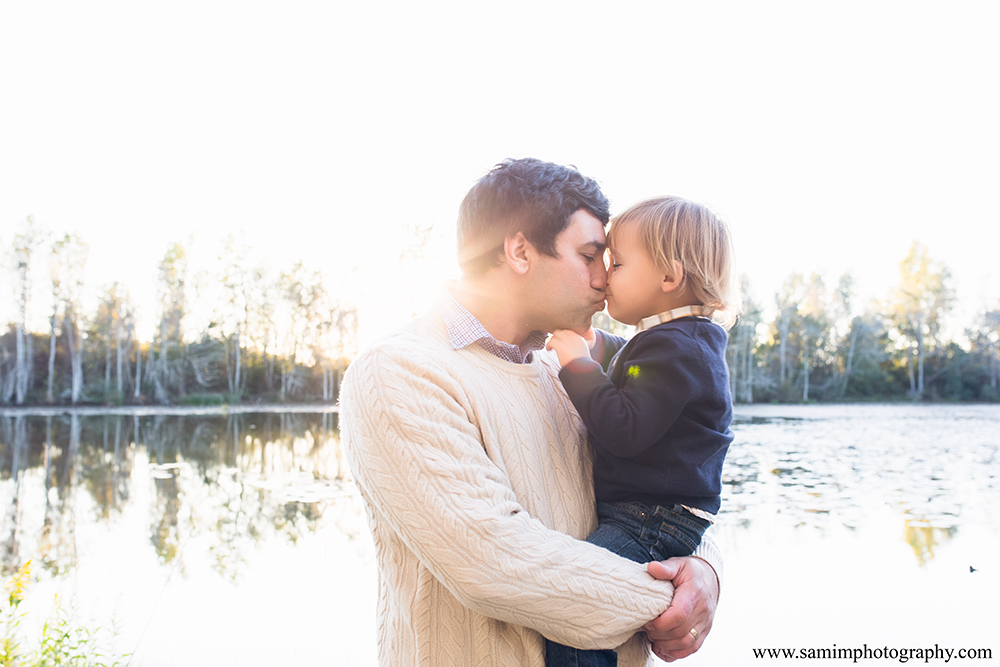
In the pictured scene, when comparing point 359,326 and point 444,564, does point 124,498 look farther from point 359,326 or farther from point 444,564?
point 359,326

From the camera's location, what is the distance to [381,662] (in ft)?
4.97

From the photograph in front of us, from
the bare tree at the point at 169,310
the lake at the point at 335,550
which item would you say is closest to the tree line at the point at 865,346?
the lake at the point at 335,550

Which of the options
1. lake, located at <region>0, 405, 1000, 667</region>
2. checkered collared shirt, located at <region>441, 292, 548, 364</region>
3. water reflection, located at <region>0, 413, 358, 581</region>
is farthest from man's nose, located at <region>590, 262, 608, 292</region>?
water reflection, located at <region>0, 413, 358, 581</region>

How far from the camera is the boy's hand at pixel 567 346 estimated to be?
164 cm

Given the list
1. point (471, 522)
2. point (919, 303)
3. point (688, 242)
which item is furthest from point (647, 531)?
point (919, 303)

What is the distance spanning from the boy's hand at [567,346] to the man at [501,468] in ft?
0.11

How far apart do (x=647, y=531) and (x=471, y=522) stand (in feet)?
1.66

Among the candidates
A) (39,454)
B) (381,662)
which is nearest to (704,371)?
(381,662)

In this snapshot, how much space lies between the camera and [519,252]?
5.41 ft

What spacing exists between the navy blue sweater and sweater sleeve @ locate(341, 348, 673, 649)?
0.25m

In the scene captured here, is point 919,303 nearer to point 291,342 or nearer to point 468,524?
point 291,342

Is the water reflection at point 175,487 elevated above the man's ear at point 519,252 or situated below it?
below

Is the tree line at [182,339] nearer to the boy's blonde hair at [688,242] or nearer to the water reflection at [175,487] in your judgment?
the water reflection at [175,487]

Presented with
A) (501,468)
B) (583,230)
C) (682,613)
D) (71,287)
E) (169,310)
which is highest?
(71,287)
